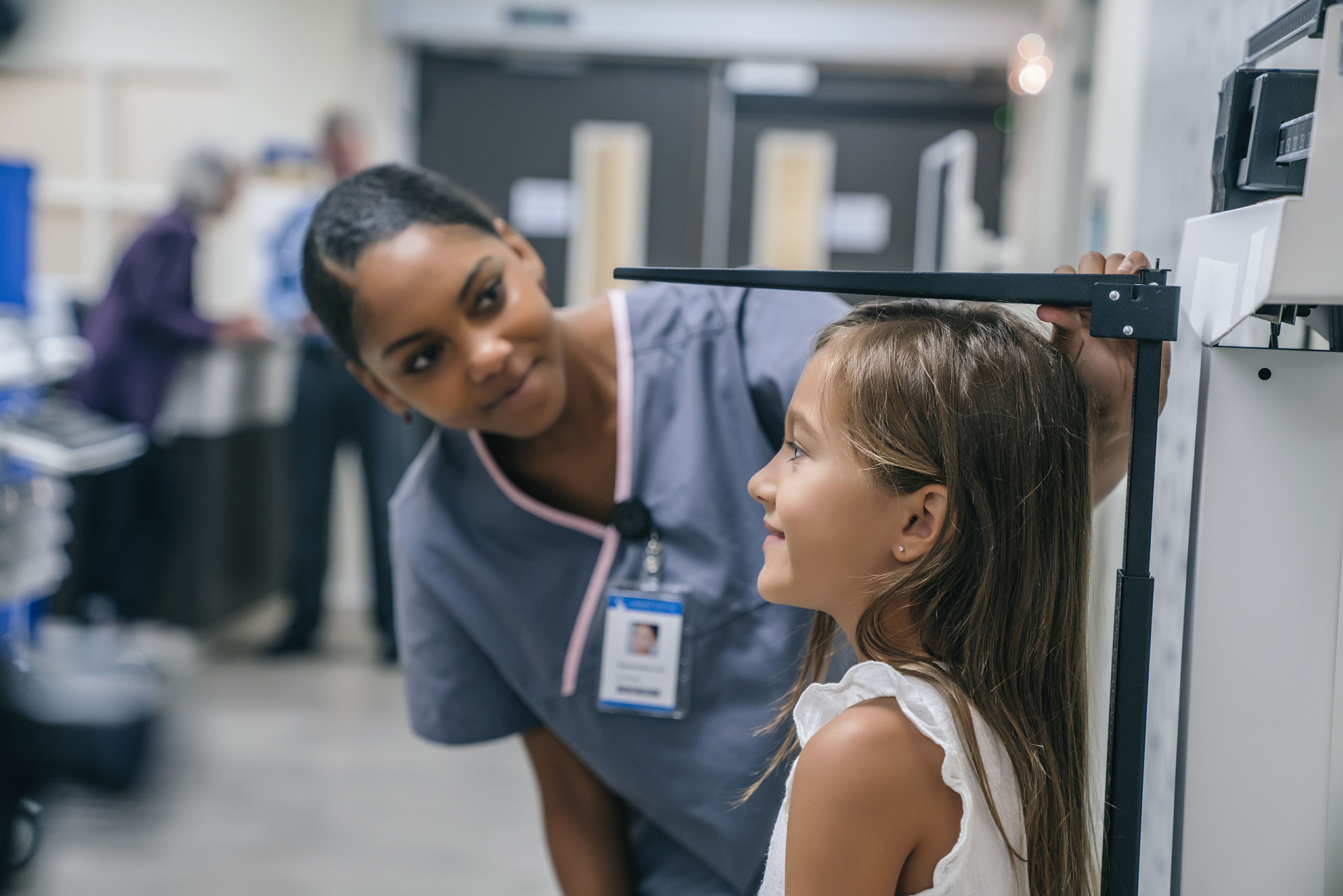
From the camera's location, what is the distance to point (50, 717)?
77 cm

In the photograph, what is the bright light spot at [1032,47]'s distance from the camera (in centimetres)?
336

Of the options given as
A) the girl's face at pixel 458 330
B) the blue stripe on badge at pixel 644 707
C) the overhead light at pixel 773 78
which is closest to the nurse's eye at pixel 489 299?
the girl's face at pixel 458 330

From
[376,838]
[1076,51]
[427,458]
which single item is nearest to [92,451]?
[376,838]

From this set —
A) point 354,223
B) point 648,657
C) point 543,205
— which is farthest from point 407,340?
point 543,205

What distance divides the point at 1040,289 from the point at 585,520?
0.60 metres

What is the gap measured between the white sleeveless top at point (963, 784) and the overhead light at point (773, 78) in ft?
12.2

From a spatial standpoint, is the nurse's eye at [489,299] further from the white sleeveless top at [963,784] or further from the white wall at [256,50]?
the white wall at [256,50]

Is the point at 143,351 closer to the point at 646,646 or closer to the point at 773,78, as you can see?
the point at 773,78

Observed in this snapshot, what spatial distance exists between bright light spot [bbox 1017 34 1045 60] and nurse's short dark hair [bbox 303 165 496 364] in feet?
9.15

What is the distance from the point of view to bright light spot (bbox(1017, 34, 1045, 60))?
132 inches

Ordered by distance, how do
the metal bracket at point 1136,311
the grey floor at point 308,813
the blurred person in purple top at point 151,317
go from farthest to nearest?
the blurred person in purple top at point 151,317 < the grey floor at point 308,813 < the metal bracket at point 1136,311

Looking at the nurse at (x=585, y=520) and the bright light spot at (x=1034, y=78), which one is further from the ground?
the bright light spot at (x=1034, y=78)

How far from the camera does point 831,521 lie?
25.8 inches

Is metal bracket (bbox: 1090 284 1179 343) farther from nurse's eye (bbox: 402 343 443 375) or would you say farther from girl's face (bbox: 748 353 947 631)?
nurse's eye (bbox: 402 343 443 375)
